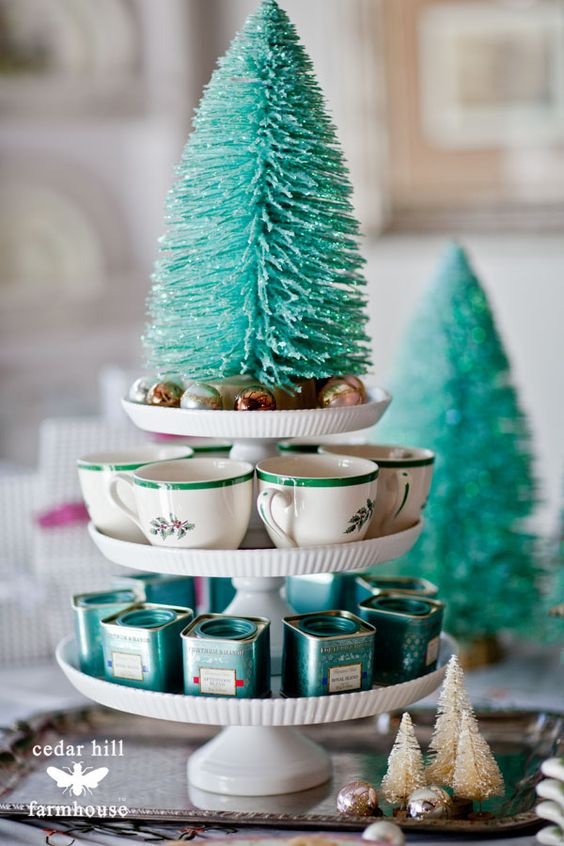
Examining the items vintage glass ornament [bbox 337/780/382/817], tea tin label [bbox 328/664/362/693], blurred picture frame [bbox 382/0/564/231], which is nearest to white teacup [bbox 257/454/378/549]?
tea tin label [bbox 328/664/362/693]

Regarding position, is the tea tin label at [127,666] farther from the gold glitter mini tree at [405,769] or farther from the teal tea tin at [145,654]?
the gold glitter mini tree at [405,769]

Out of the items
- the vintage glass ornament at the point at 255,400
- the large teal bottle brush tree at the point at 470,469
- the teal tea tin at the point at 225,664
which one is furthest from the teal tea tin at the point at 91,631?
the large teal bottle brush tree at the point at 470,469

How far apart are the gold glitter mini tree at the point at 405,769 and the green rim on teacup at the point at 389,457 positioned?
8.5 inches

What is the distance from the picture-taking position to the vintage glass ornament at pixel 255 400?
924 millimetres

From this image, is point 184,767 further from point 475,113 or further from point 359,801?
point 475,113

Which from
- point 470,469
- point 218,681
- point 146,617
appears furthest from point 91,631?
point 470,469

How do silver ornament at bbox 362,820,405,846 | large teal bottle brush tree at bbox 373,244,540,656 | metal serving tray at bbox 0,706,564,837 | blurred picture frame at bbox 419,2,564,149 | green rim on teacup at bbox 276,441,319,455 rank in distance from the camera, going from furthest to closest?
blurred picture frame at bbox 419,2,564,149 → large teal bottle brush tree at bbox 373,244,540,656 → green rim on teacup at bbox 276,441,319,455 → metal serving tray at bbox 0,706,564,837 → silver ornament at bbox 362,820,405,846

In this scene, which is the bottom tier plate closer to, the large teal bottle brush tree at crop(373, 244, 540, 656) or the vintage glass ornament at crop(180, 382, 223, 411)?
the vintage glass ornament at crop(180, 382, 223, 411)

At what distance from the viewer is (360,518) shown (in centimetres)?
92

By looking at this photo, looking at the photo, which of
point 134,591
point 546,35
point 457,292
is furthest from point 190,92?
point 134,591

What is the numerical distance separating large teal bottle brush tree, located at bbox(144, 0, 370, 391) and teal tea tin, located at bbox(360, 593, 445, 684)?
0.74 feet

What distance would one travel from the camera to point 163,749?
1101mm

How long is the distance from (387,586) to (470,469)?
0.45 m

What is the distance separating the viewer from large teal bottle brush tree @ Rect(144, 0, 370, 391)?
931 millimetres
